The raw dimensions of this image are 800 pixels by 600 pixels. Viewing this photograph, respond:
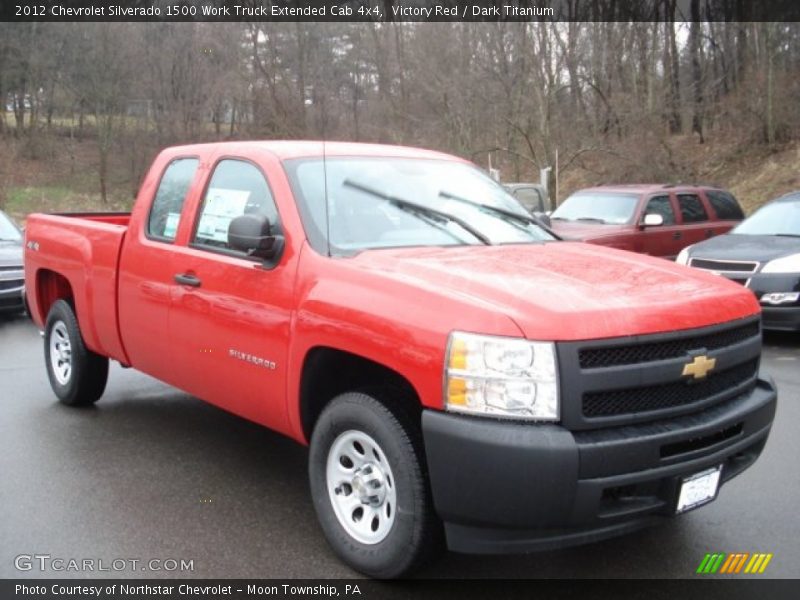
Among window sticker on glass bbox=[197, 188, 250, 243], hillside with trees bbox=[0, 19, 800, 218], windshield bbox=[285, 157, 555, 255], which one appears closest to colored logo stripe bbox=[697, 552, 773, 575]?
windshield bbox=[285, 157, 555, 255]

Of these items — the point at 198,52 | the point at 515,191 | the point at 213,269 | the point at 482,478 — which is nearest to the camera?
the point at 482,478

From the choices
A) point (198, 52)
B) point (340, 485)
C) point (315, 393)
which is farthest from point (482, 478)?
point (198, 52)

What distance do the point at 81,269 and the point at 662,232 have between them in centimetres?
891

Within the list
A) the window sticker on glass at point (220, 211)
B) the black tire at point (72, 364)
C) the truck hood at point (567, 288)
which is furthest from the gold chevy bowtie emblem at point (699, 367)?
the black tire at point (72, 364)

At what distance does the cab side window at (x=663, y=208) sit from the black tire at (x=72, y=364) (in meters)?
8.70

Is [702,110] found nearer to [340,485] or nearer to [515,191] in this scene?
[515,191]

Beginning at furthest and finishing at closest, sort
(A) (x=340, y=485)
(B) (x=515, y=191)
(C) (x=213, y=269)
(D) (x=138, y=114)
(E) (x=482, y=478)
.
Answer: (D) (x=138, y=114) → (B) (x=515, y=191) → (C) (x=213, y=269) → (A) (x=340, y=485) → (E) (x=482, y=478)

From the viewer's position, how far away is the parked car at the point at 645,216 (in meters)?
11.7

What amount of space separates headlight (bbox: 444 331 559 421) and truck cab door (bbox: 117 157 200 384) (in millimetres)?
2332

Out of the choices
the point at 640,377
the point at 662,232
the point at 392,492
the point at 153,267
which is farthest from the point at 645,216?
the point at 392,492

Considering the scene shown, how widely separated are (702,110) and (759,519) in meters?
28.6

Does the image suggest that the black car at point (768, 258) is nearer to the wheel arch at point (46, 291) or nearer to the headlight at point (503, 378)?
the headlight at point (503, 378)

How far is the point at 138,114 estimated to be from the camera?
3750 cm

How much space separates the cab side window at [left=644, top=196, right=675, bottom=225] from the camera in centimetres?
1223
